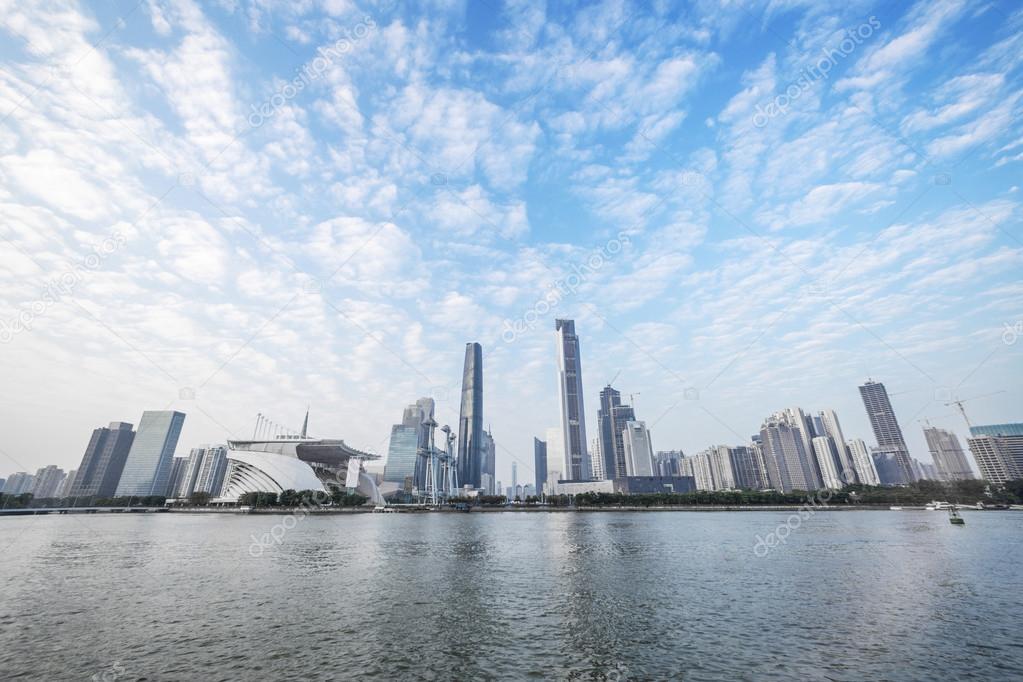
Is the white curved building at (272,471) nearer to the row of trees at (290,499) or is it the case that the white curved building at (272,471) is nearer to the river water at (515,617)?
the row of trees at (290,499)

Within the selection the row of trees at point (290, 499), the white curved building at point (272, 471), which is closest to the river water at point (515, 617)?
the row of trees at point (290, 499)

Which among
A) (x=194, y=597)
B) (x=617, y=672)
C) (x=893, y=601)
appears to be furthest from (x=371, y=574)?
(x=893, y=601)

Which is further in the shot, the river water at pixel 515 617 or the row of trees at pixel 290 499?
the row of trees at pixel 290 499

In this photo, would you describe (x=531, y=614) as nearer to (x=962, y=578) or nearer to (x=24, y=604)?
(x=24, y=604)

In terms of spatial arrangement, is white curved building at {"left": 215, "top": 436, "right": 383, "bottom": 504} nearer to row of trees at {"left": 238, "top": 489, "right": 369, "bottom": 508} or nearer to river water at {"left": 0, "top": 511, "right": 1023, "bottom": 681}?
row of trees at {"left": 238, "top": 489, "right": 369, "bottom": 508}

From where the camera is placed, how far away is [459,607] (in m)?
25.3

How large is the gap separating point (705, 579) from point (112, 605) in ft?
123

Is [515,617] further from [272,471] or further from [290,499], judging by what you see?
[272,471]

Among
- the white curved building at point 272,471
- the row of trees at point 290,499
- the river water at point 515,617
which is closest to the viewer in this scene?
the river water at point 515,617

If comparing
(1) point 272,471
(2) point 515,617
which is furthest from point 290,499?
(2) point 515,617

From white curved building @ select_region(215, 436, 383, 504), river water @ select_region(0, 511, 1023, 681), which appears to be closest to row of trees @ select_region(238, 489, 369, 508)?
white curved building @ select_region(215, 436, 383, 504)

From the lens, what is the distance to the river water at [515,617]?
1691 cm

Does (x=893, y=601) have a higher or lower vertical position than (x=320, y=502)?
lower

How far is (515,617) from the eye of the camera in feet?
77.1
